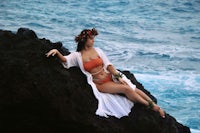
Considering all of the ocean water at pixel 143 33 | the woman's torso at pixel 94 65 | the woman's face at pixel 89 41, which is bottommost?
the ocean water at pixel 143 33

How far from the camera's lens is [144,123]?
5.82 meters

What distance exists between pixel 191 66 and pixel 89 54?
563 inches

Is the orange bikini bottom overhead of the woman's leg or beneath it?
overhead

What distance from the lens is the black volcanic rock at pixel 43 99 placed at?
519 centimetres

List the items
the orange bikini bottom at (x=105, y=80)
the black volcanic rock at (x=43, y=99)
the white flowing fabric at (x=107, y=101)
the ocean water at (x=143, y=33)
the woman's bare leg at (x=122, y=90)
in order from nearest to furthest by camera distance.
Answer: the black volcanic rock at (x=43, y=99) < the white flowing fabric at (x=107, y=101) < the woman's bare leg at (x=122, y=90) < the orange bikini bottom at (x=105, y=80) < the ocean water at (x=143, y=33)

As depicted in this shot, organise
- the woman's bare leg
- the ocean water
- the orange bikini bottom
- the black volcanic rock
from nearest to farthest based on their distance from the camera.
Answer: the black volcanic rock → the woman's bare leg → the orange bikini bottom → the ocean water

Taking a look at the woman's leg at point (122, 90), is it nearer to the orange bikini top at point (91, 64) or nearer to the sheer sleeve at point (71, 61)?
the orange bikini top at point (91, 64)

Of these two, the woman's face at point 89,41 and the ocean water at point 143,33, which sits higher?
the woman's face at point 89,41

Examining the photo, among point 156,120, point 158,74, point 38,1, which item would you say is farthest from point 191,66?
point 38,1

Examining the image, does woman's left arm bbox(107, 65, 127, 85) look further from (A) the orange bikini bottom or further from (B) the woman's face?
(B) the woman's face

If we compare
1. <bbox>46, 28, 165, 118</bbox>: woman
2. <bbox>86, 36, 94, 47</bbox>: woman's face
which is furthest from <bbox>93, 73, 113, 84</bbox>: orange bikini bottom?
<bbox>86, 36, 94, 47</bbox>: woman's face

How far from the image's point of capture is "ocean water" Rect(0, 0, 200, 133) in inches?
599

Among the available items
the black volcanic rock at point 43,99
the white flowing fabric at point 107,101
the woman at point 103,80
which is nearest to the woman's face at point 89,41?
the woman at point 103,80

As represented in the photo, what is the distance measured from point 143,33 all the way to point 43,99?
72.2 ft
